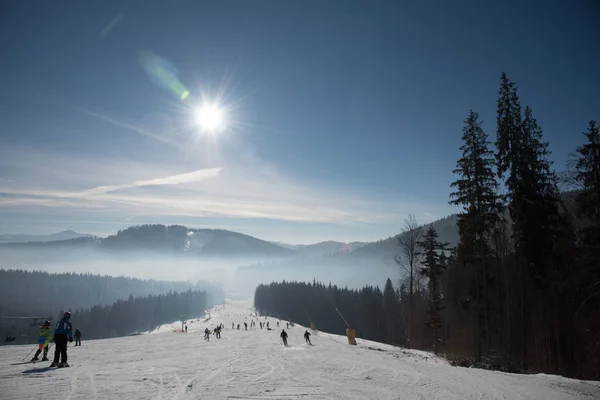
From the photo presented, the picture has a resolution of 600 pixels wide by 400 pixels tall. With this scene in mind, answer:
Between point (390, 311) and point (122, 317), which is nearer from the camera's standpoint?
point (390, 311)

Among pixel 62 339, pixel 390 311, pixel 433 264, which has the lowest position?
pixel 390 311

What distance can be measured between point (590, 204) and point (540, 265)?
7386 millimetres

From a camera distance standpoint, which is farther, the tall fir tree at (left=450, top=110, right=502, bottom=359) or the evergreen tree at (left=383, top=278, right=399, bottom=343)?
the evergreen tree at (left=383, top=278, right=399, bottom=343)

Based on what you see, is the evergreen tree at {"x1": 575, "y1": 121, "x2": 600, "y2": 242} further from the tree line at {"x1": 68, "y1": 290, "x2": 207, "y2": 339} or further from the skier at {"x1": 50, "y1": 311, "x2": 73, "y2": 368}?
the tree line at {"x1": 68, "y1": 290, "x2": 207, "y2": 339}

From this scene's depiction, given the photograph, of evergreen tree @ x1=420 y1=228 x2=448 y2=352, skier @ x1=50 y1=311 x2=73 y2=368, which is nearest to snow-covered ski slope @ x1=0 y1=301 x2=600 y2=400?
skier @ x1=50 y1=311 x2=73 y2=368

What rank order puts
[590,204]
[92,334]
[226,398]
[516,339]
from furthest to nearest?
[92,334]
[516,339]
[590,204]
[226,398]

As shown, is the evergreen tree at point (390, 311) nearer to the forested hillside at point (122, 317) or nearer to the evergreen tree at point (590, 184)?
the evergreen tree at point (590, 184)

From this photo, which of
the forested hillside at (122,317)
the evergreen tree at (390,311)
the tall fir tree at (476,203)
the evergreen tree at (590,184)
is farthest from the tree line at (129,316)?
the evergreen tree at (590,184)

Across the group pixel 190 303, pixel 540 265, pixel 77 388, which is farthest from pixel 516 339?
pixel 190 303

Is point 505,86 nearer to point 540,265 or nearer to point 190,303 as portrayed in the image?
point 540,265

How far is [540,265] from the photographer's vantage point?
20.0 m

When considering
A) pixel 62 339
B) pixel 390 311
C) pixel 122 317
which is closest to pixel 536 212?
pixel 62 339

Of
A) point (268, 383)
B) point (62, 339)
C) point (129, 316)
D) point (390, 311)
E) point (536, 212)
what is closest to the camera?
point (268, 383)

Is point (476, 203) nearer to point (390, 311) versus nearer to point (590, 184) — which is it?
point (590, 184)
